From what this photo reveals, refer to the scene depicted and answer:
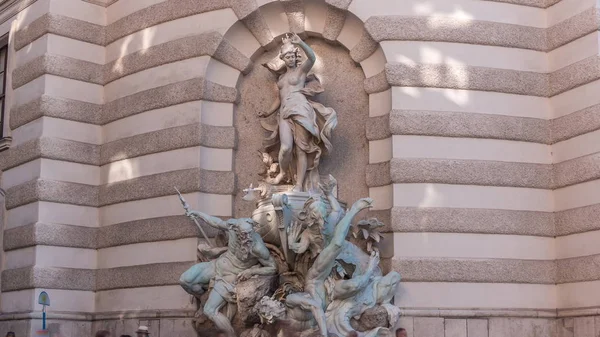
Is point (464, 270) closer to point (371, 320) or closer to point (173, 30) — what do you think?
point (371, 320)

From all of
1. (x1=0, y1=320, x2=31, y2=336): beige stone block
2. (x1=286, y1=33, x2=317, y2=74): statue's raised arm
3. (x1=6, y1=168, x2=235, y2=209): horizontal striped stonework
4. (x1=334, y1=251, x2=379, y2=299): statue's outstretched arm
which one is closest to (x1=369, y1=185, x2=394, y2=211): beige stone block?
(x1=334, y1=251, x2=379, y2=299): statue's outstretched arm

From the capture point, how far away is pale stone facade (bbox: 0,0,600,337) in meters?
15.9

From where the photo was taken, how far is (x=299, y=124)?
16.5 m

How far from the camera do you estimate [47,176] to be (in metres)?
18.6

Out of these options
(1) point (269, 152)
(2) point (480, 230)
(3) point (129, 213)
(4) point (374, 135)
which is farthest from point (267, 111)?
(2) point (480, 230)

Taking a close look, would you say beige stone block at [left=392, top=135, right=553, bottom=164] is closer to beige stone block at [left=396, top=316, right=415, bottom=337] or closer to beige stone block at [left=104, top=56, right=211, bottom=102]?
beige stone block at [left=396, top=316, right=415, bottom=337]

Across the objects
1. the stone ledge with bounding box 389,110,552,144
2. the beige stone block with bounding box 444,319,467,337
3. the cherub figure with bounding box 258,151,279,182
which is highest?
the stone ledge with bounding box 389,110,552,144

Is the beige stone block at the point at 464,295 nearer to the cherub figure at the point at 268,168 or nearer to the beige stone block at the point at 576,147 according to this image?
the beige stone block at the point at 576,147

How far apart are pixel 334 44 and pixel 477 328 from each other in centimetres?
611

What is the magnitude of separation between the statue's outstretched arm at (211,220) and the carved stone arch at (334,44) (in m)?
1.45

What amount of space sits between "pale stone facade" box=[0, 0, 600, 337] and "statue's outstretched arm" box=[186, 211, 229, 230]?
935mm

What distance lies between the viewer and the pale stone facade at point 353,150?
15891 millimetres

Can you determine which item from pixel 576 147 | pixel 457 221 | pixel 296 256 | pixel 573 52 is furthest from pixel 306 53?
pixel 576 147

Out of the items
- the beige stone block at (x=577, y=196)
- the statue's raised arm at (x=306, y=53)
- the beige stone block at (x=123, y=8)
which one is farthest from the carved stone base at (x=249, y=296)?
the beige stone block at (x=123, y=8)
